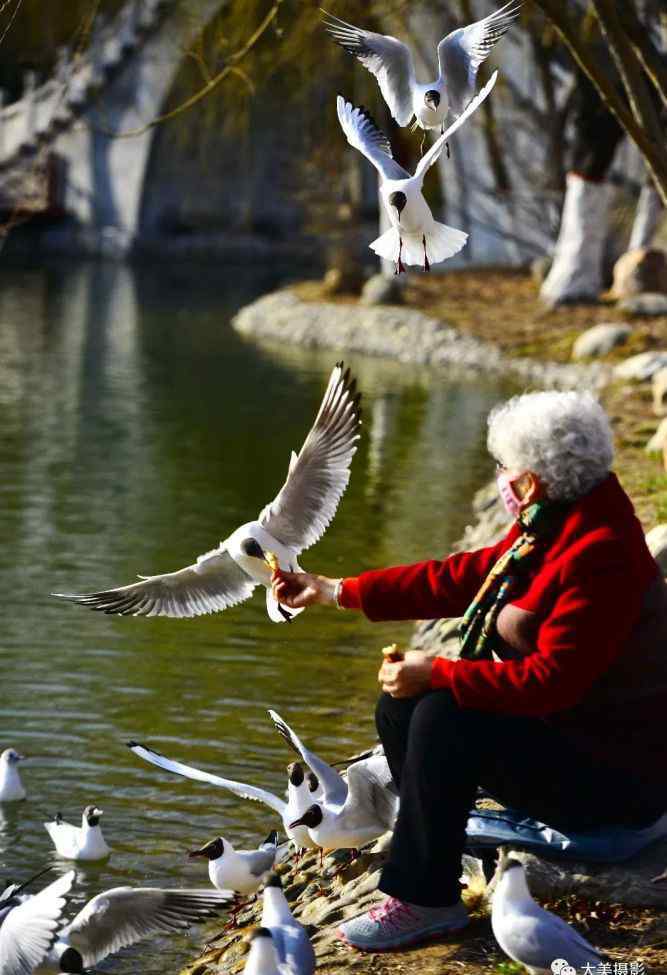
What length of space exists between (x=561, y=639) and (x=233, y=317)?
17.3 m

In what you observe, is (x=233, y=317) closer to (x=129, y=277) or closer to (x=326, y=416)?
(x=129, y=277)

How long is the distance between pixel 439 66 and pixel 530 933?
256 centimetres

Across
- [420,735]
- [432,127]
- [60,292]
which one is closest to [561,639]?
[420,735]

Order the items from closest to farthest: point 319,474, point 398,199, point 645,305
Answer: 1. point 398,199
2. point 319,474
3. point 645,305

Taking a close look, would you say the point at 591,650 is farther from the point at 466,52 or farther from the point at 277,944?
the point at 466,52

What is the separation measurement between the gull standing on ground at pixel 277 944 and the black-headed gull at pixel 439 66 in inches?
84.2

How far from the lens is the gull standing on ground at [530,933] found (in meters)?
3.66

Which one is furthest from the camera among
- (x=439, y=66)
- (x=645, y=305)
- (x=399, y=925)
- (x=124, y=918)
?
(x=645, y=305)

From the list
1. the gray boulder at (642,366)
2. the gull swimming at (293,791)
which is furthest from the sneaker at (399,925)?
the gray boulder at (642,366)

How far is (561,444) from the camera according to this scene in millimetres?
3811

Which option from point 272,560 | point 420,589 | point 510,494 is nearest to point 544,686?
point 510,494

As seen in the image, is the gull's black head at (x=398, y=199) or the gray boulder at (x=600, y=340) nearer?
the gull's black head at (x=398, y=199)

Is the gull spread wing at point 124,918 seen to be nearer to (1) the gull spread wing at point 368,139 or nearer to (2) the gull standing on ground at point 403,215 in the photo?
(2) the gull standing on ground at point 403,215

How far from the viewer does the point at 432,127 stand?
4.93 meters
